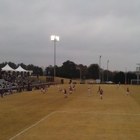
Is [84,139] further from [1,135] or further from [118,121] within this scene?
[118,121]

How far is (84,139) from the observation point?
11.2m

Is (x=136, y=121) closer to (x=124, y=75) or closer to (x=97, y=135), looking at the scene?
(x=97, y=135)

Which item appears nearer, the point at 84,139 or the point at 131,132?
the point at 84,139

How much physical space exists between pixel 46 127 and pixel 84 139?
3514mm

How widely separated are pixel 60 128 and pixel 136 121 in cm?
579

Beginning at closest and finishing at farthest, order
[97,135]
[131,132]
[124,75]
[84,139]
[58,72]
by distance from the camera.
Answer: [84,139], [97,135], [131,132], [124,75], [58,72]

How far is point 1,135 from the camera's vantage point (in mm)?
12195

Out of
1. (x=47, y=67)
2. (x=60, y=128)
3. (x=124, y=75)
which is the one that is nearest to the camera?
(x=60, y=128)

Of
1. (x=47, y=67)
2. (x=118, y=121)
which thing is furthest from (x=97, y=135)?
(x=47, y=67)

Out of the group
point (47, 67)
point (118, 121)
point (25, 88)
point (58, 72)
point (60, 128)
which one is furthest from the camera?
point (47, 67)

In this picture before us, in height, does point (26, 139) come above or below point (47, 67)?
below

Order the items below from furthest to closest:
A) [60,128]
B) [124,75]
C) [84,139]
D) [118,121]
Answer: [124,75], [118,121], [60,128], [84,139]

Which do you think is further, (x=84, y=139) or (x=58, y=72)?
(x=58, y=72)

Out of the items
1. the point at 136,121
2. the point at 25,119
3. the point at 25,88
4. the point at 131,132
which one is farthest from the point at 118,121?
the point at 25,88
